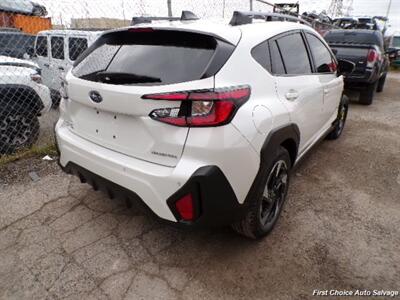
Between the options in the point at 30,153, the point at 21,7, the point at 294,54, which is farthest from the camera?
the point at 21,7

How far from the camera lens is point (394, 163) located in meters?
4.14

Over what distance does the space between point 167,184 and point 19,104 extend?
329 centimetres

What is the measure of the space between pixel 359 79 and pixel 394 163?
372 centimetres

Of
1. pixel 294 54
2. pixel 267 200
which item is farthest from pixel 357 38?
pixel 267 200

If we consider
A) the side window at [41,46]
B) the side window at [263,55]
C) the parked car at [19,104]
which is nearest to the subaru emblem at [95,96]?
the side window at [263,55]

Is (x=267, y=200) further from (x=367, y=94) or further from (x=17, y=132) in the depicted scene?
(x=367, y=94)

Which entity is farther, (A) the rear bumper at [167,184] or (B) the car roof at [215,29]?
(B) the car roof at [215,29]

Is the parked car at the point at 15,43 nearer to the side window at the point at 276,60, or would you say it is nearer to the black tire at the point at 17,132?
the black tire at the point at 17,132

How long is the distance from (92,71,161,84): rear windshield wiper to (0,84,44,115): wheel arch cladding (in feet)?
8.26

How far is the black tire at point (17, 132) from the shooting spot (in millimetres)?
4098

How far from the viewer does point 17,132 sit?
13.9 feet

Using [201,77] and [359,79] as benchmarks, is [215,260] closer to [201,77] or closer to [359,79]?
[201,77]

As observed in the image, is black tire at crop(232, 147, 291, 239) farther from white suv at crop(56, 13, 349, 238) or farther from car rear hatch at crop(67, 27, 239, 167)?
car rear hatch at crop(67, 27, 239, 167)

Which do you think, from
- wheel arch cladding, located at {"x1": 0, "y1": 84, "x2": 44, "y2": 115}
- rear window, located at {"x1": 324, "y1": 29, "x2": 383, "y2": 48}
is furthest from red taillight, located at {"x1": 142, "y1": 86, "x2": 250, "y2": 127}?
rear window, located at {"x1": 324, "y1": 29, "x2": 383, "y2": 48}
